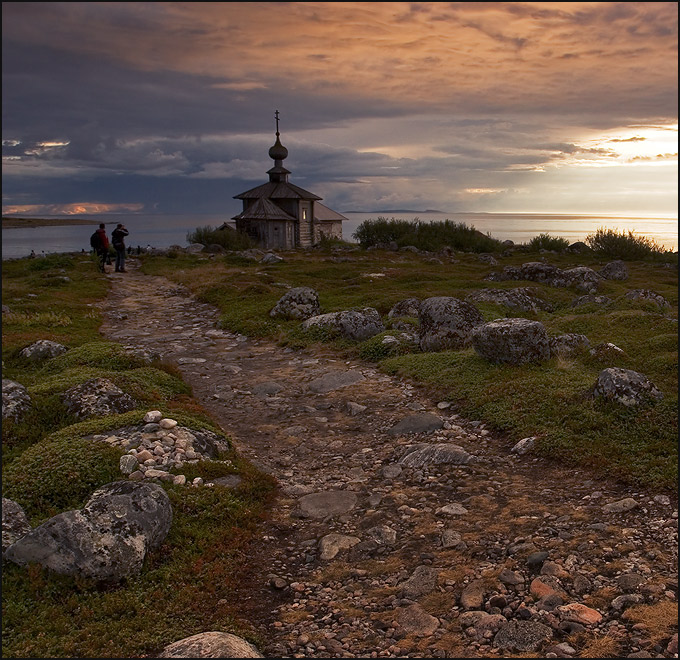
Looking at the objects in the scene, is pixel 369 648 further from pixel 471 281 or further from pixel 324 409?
pixel 471 281

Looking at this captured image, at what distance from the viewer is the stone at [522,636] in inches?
188

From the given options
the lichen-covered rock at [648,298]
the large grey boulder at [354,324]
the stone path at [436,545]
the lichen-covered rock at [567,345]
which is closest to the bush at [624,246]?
the lichen-covered rock at [648,298]

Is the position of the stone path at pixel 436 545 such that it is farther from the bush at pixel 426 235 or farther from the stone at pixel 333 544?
the bush at pixel 426 235

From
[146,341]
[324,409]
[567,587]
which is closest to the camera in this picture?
[567,587]

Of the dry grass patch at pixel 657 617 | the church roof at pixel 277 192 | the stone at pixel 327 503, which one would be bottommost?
the stone at pixel 327 503

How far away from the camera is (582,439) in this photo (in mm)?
8906

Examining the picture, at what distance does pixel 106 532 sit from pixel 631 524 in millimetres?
5818

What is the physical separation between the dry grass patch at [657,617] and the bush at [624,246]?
161 ft

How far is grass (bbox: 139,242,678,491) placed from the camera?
28.3ft

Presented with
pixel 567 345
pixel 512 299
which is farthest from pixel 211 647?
pixel 512 299

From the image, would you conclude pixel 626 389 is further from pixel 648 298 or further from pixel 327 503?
pixel 648 298

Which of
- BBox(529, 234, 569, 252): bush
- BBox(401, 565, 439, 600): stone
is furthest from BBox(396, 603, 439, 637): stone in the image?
BBox(529, 234, 569, 252): bush

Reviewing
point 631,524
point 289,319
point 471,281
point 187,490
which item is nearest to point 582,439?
point 631,524

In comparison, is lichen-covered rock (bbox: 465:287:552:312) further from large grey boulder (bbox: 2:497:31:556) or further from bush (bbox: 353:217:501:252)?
bush (bbox: 353:217:501:252)
